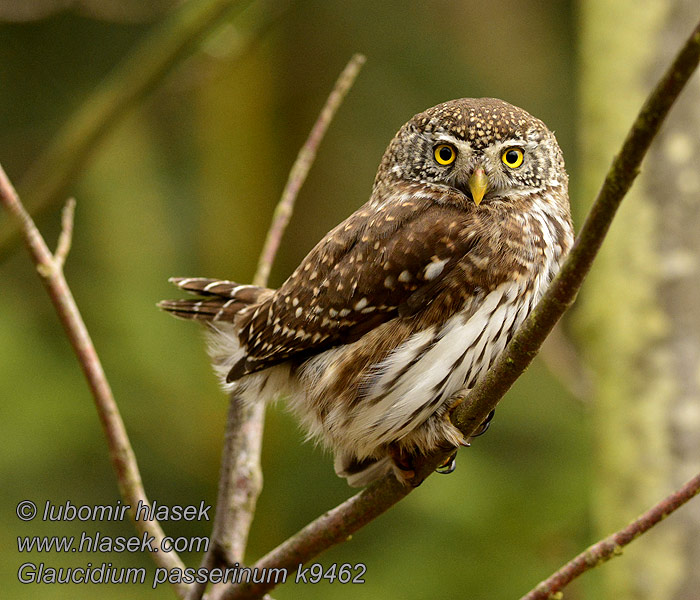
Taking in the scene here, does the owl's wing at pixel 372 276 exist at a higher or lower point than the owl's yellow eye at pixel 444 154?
lower

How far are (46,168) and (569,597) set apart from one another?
10.2ft

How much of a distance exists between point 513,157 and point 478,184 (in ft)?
0.66

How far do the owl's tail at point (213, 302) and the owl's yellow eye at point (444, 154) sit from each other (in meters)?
0.89

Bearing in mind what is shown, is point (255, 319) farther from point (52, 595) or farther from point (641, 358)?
point (52, 595)

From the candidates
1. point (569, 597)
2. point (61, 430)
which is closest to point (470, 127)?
point (569, 597)

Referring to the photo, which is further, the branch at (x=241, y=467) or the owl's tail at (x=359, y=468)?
the owl's tail at (x=359, y=468)

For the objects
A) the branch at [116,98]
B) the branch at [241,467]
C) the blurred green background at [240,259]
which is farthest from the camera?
the blurred green background at [240,259]

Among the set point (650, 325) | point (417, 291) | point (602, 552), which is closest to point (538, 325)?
point (602, 552)

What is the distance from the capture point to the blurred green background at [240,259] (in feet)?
16.0

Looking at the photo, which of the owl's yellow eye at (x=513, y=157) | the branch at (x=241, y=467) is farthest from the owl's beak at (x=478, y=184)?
the branch at (x=241, y=467)

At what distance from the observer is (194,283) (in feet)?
11.4

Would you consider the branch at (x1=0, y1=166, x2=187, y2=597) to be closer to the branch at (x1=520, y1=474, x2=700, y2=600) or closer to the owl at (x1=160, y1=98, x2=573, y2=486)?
the owl at (x1=160, y1=98, x2=573, y2=486)

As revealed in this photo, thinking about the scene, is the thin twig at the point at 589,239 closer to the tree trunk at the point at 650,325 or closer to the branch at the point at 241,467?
the branch at the point at 241,467

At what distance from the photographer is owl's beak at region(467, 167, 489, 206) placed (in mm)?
2645
